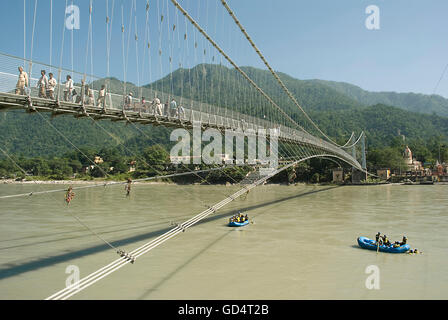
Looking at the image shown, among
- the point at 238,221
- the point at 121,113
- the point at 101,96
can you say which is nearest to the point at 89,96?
the point at 101,96

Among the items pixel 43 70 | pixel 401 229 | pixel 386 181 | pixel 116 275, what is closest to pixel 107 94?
pixel 43 70

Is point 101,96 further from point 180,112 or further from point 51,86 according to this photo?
point 180,112

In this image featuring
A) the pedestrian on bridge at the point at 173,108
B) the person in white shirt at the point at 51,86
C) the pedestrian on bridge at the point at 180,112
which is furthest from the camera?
the pedestrian on bridge at the point at 180,112

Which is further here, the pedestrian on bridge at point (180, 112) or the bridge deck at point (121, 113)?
the pedestrian on bridge at point (180, 112)

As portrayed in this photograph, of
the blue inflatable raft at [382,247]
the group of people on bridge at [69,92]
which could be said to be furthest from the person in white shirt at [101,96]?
the blue inflatable raft at [382,247]

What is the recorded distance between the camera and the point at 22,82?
293 inches

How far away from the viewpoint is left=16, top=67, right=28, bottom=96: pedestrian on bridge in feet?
24.4

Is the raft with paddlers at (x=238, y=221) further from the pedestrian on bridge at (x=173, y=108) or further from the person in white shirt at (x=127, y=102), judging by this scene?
the person in white shirt at (x=127, y=102)

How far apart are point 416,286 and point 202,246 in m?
7.51

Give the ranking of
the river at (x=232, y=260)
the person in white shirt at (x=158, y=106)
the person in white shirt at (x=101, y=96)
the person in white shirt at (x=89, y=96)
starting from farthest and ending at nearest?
1. the person in white shirt at (x=158, y=106)
2. the river at (x=232, y=260)
3. the person in white shirt at (x=101, y=96)
4. the person in white shirt at (x=89, y=96)

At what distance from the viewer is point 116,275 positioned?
10.6 meters

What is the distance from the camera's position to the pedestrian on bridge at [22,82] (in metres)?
7.43

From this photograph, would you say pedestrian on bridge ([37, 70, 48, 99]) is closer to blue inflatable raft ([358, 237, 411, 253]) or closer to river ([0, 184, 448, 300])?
river ([0, 184, 448, 300])
